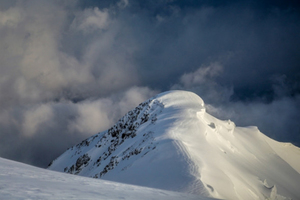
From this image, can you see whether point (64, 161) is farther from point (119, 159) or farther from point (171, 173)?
point (171, 173)

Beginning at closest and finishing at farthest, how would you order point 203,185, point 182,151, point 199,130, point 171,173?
point 203,185
point 171,173
point 182,151
point 199,130

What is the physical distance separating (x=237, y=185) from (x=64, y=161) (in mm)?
70186

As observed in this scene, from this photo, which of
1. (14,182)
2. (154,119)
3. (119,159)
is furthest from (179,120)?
(14,182)

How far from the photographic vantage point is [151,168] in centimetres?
2688

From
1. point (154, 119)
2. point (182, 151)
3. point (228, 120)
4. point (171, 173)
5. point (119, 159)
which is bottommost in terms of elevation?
point (171, 173)

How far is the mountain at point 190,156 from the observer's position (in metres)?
23.3

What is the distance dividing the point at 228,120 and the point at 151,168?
118 ft

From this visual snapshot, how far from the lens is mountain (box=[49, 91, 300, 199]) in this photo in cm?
2328

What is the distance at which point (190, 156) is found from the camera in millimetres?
26766

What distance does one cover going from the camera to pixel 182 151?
27812 millimetres

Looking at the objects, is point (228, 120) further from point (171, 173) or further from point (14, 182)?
point (14, 182)

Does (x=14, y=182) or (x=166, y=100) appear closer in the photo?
(x=14, y=182)

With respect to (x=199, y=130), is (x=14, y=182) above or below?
below

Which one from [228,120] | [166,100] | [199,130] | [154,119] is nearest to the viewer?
[199,130]
